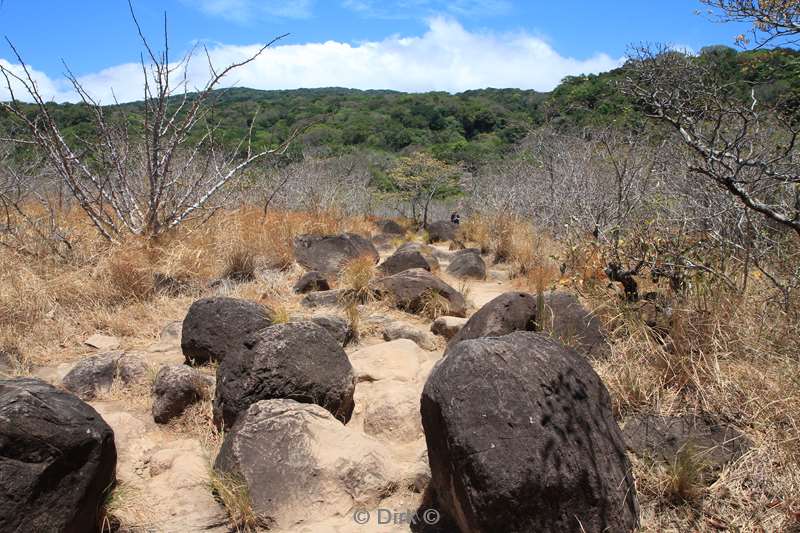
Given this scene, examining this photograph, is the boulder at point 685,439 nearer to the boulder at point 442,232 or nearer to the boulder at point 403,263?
the boulder at point 403,263

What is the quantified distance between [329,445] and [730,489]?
2016 millimetres

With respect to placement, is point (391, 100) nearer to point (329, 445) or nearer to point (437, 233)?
point (437, 233)

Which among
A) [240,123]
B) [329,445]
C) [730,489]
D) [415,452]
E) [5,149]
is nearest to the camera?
[730,489]

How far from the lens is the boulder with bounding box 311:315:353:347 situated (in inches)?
204

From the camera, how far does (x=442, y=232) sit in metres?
14.0

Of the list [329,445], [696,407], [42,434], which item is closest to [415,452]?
[329,445]

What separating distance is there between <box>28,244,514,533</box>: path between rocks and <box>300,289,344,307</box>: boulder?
39.7 inches

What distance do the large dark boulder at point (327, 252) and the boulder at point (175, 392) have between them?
3399mm

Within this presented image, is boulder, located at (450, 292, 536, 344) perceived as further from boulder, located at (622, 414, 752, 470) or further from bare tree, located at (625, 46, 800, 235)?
bare tree, located at (625, 46, 800, 235)

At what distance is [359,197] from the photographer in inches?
765

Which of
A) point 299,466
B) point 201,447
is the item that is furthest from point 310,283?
point 299,466

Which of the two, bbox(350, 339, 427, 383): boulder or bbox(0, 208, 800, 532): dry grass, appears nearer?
bbox(0, 208, 800, 532): dry grass

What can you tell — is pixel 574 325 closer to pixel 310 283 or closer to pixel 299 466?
pixel 299 466

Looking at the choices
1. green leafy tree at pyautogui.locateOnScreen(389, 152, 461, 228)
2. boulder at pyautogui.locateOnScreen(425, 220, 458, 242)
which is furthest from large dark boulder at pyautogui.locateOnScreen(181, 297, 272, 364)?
green leafy tree at pyautogui.locateOnScreen(389, 152, 461, 228)
